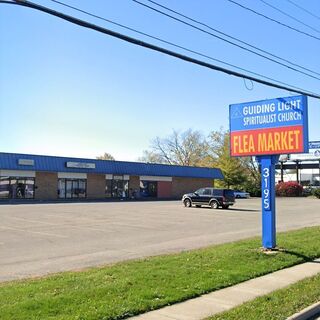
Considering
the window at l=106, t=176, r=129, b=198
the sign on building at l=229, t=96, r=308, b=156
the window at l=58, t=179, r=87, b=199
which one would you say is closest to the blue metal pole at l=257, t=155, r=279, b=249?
the sign on building at l=229, t=96, r=308, b=156

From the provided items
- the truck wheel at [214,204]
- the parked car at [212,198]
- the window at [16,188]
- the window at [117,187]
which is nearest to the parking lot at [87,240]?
the parked car at [212,198]

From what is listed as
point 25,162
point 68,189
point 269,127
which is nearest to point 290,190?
point 68,189

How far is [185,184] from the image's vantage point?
217 ft

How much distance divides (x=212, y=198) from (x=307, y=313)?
3158 centimetres

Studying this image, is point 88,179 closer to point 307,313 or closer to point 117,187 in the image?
point 117,187

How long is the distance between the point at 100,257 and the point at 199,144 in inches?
3375

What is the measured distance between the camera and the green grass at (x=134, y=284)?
6.53 metres

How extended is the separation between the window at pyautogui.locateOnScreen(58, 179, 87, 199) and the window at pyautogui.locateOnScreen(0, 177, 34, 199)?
3.59 meters

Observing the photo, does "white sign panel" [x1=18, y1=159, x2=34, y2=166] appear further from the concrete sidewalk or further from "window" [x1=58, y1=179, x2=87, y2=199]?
the concrete sidewalk

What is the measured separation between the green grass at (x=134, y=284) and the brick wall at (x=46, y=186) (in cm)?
3827

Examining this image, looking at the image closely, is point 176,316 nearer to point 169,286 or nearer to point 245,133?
point 169,286

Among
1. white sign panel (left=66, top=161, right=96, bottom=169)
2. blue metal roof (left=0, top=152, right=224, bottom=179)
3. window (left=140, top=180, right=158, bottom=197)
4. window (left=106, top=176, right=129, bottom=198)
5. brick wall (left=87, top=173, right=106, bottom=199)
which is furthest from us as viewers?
window (left=140, top=180, right=158, bottom=197)

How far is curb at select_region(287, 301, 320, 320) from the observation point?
6711 mm

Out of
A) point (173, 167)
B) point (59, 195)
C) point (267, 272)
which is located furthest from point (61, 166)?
point (267, 272)
